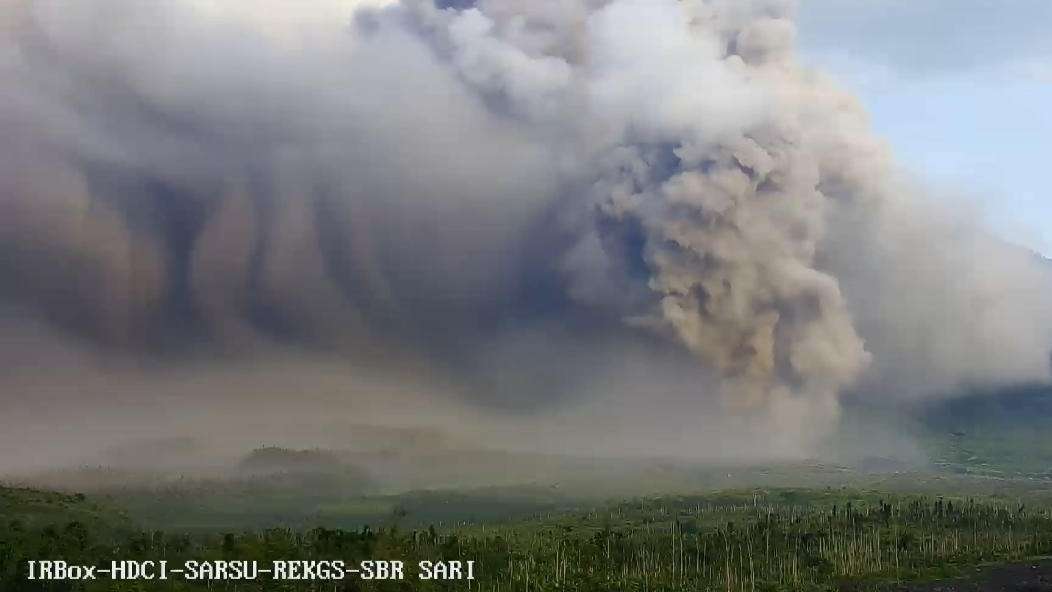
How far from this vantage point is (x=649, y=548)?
11444 cm

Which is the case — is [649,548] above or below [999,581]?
below

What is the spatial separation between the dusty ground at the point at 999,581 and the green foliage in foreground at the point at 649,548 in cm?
521

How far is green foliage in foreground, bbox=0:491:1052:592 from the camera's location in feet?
251

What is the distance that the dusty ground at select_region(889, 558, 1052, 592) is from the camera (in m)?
70.0

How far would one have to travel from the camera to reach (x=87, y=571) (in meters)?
65.6

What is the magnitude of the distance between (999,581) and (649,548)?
47.6 metres

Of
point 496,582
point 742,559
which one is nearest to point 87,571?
point 496,582

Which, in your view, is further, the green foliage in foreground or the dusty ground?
the green foliage in foreground

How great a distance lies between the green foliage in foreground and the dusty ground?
521 centimetres

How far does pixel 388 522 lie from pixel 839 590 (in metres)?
140

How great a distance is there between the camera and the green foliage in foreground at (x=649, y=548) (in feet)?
251

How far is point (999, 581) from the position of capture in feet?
241

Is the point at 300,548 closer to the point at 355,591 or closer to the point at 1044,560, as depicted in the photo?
the point at 355,591

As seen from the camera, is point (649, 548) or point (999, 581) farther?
point (649, 548)
